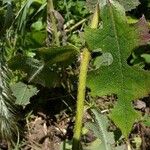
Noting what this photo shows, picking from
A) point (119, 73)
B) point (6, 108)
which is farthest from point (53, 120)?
point (119, 73)

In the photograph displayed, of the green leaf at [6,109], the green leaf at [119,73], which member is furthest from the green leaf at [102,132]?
the green leaf at [119,73]

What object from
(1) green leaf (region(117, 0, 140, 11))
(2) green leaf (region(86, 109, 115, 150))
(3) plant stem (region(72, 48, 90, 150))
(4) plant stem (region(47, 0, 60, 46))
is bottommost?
(2) green leaf (region(86, 109, 115, 150))

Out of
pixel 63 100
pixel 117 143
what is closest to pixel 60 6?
pixel 63 100

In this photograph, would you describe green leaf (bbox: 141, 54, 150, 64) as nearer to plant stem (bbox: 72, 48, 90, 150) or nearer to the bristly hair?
the bristly hair

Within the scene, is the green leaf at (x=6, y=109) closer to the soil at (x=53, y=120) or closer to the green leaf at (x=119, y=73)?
the soil at (x=53, y=120)

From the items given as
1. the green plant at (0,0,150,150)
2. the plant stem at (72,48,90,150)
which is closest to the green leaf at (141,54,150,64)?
the green plant at (0,0,150,150)

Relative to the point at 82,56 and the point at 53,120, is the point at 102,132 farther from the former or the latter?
the point at 82,56

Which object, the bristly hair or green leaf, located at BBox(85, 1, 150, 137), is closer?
green leaf, located at BBox(85, 1, 150, 137)
